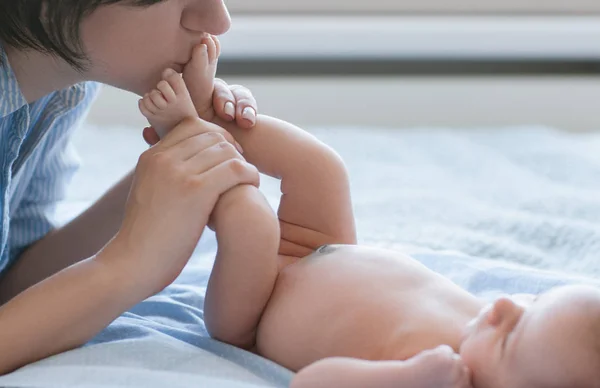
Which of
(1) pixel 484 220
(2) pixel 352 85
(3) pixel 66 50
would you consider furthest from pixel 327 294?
(2) pixel 352 85

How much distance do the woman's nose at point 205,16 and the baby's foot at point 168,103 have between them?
0.05 meters

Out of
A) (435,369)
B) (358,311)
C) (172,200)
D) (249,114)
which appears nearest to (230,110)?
(249,114)

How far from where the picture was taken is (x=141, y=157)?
80 cm

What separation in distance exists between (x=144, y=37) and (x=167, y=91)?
55 mm

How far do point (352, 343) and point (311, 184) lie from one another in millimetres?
199

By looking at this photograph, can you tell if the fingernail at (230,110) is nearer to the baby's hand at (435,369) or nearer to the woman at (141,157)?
the woman at (141,157)

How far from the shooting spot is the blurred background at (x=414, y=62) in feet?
6.38

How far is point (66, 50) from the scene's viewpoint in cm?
81

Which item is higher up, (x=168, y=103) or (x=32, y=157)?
(x=168, y=103)

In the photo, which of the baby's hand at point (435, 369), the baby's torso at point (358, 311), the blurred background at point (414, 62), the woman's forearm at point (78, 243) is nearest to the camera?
the baby's hand at point (435, 369)

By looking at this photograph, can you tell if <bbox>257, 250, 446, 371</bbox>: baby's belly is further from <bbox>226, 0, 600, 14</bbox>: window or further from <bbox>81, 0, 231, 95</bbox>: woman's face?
<bbox>226, 0, 600, 14</bbox>: window

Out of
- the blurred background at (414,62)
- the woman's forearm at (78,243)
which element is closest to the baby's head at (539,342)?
the woman's forearm at (78,243)

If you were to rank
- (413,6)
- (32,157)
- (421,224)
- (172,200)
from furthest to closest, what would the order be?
(413,6)
(421,224)
(32,157)
(172,200)

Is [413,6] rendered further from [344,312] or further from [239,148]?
[344,312]
